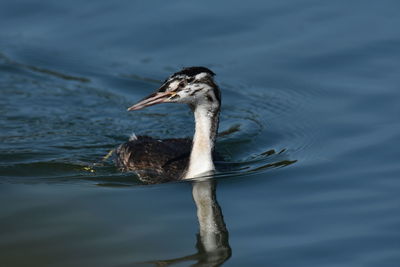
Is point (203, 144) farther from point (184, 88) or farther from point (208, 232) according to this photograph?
point (208, 232)

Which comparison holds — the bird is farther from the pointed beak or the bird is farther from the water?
the water

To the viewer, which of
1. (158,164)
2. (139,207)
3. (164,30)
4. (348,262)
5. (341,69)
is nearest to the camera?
(348,262)

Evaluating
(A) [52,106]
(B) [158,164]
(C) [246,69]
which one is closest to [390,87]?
(C) [246,69]

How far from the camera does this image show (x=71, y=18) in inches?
682

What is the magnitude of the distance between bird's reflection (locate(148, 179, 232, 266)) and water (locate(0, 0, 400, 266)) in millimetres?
36

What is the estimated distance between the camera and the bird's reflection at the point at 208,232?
8.89 m

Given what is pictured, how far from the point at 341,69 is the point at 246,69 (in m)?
1.56

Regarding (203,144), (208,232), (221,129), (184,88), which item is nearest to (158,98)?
(184,88)

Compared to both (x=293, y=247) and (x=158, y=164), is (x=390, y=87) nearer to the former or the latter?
(x=158, y=164)

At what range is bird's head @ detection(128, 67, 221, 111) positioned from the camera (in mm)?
10711

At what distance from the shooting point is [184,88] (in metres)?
10.7

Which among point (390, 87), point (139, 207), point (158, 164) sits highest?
point (390, 87)

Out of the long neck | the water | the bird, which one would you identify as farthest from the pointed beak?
the water

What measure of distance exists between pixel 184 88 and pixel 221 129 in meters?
3.27
